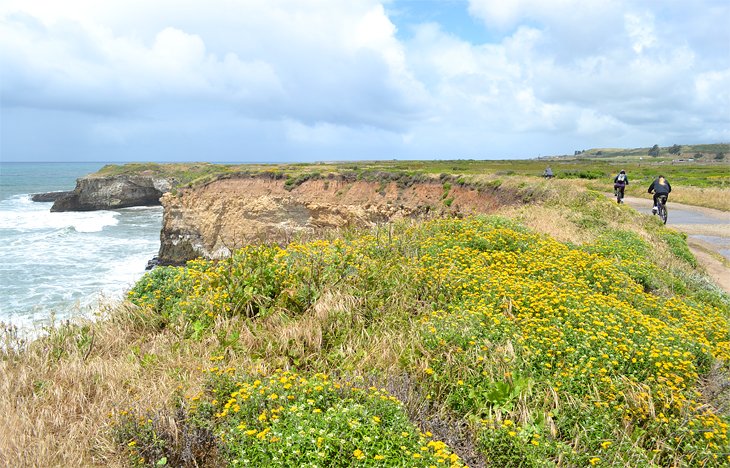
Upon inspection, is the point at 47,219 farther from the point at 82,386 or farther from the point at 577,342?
the point at 577,342

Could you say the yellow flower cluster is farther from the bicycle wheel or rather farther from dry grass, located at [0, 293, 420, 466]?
the bicycle wheel

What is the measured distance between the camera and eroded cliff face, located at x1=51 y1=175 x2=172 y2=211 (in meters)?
60.2

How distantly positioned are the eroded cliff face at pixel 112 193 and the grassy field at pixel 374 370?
61.4m

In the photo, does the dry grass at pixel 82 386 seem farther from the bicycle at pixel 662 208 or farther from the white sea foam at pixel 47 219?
the white sea foam at pixel 47 219

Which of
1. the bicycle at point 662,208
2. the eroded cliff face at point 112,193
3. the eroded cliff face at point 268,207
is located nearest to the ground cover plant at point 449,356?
the bicycle at point 662,208

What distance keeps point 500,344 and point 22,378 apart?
500 centimetres

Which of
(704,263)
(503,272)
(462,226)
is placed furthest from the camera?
(704,263)

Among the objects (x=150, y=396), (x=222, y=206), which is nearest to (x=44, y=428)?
(x=150, y=396)

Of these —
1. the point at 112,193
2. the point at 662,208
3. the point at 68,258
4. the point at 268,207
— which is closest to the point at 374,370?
the point at 662,208

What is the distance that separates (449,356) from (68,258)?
3281 centimetres

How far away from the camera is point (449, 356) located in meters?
4.62

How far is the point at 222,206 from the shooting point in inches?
1236

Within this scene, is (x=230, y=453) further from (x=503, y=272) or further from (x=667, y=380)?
(x=503, y=272)

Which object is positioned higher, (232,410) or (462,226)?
(462,226)
